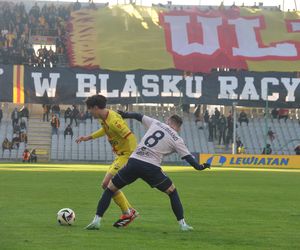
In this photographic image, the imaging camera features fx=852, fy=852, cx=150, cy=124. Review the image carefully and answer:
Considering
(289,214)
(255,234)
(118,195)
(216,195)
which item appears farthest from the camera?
(216,195)

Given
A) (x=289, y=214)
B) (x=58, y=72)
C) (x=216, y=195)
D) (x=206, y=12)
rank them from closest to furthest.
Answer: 1. (x=289, y=214)
2. (x=216, y=195)
3. (x=58, y=72)
4. (x=206, y=12)

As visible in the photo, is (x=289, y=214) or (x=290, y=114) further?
(x=290, y=114)

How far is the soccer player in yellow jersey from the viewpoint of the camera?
13695 millimetres

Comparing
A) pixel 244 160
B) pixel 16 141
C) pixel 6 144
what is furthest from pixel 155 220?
pixel 16 141

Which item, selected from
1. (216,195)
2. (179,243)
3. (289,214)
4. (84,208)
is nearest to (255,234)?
(179,243)

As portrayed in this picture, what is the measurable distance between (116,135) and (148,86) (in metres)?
46.9

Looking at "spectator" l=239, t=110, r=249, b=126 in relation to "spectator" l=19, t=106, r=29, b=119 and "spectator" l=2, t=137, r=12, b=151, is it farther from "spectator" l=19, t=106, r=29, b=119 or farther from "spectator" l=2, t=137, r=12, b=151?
"spectator" l=2, t=137, r=12, b=151

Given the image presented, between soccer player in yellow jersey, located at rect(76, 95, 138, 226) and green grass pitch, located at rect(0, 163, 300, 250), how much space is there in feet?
1.53

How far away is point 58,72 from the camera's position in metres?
59.1

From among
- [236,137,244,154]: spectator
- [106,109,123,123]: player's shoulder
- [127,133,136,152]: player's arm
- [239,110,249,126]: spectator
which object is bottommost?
[236,137,244,154]: spectator

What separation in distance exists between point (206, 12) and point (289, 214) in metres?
50.9

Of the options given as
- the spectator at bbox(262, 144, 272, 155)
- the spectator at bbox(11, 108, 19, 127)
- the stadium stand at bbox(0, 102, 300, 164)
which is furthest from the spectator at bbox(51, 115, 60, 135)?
the spectator at bbox(262, 144, 272, 155)

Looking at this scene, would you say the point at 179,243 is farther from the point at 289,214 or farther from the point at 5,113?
the point at 5,113

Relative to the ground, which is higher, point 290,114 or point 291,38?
point 291,38
